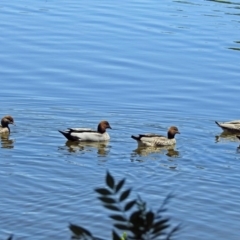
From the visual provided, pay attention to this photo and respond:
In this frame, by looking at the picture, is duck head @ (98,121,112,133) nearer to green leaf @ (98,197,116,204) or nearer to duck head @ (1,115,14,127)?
duck head @ (1,115,14,127)

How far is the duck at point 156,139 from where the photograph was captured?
1559cm

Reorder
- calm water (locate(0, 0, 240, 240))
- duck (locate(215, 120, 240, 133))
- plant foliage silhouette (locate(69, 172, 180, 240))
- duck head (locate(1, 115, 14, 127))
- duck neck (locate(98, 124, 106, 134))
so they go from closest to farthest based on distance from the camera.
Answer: plant foliage silhouette (locate(69, 172, 180, 240)), calm water (locate(0, 0, 240, 240)), duck neck (locate(98, 124, 106, 134)), duck head (locate(1, 115, 14, 127)), duck (locate(215, 120, 240, 133))

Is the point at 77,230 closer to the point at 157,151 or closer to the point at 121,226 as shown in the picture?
the point at 121,226

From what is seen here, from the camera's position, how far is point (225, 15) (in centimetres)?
2817

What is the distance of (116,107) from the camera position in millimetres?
17594

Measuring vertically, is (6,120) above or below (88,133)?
above

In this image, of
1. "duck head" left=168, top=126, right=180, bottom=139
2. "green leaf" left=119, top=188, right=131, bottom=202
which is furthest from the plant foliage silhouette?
"duck head" left=168, top=126, right=180, bottom=139

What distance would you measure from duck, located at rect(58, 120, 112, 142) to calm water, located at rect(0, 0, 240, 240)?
0.17 m

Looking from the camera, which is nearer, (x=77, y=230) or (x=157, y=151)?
(x=77, y=230)

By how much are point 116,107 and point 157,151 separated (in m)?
1.82

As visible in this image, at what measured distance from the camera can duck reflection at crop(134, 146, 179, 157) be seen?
1562 cm

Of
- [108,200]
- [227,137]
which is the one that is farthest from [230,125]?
[108,200]

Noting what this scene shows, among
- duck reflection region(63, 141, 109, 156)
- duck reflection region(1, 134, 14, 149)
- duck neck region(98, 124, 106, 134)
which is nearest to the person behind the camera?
duck reflection region(1, 134, 14, 149)

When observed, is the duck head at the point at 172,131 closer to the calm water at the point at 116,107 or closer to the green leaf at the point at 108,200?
the calm water at the point at 116,107
